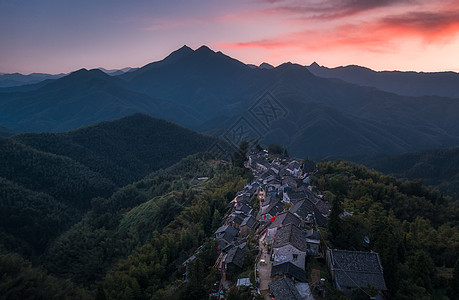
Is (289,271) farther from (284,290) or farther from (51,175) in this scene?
(51,175)

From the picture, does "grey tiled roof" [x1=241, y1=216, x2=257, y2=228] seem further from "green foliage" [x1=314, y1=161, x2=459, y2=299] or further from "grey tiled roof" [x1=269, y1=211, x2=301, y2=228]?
"green foliage" [x1=314, y1=161, x2=459, y2=299]

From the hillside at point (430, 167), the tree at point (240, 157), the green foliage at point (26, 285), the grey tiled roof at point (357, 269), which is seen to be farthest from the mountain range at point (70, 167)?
the hillside at point (430, 167)

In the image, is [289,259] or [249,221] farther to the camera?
[249,221]

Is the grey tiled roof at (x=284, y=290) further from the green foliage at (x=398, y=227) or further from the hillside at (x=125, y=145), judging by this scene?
the hillside at (x=125, y=145)

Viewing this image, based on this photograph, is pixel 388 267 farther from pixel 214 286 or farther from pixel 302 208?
pixel 214 286

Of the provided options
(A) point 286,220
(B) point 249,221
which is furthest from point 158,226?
(A) point 286,220

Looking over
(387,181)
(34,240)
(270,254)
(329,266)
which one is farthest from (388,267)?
(34,240)
